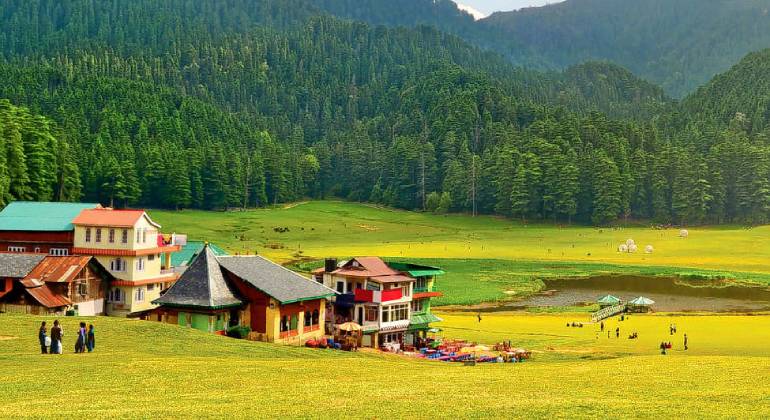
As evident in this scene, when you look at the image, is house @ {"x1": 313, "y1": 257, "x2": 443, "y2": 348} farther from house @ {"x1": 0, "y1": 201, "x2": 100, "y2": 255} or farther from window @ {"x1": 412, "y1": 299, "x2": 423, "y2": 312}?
house @ {"x1": 0, "y1": 201, "x2": 100, "y2": 255}

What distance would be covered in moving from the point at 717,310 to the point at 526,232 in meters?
72.1

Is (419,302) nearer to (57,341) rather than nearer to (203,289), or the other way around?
(203,289)

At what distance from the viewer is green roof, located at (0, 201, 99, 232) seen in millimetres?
62766

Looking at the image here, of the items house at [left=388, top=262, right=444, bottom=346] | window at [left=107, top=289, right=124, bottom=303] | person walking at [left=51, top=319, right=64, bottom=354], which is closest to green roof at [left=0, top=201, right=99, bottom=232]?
window at [left=107, top=289, right=124, bottom=303]

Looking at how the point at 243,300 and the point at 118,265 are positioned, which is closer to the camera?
the point at 243,300

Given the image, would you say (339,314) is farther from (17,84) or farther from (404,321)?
(17,84)

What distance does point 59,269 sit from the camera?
54438 millimetres

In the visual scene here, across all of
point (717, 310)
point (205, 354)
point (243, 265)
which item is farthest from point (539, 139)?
point (205, 354)

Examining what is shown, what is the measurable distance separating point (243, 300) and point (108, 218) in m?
14.6

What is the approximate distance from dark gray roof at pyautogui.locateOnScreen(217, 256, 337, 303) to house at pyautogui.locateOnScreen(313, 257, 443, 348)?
11.1 ft

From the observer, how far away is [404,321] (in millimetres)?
59188

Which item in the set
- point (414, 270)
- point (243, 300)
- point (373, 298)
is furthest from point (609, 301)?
point (243, 300)

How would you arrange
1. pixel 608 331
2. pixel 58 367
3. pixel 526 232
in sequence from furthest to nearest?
pixel 526 232 → pixel 608 331 → pixel 58 367

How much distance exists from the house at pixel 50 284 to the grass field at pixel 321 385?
9.32 m
